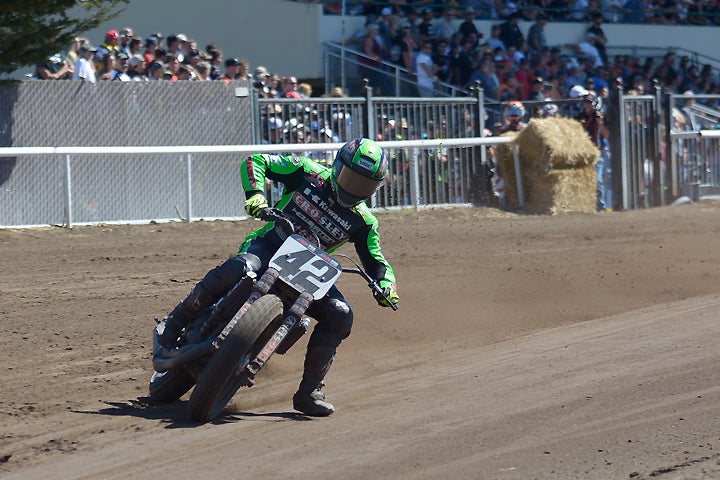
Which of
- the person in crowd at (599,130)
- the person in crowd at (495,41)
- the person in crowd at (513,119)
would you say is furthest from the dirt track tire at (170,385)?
the person in crowd at (495,41)

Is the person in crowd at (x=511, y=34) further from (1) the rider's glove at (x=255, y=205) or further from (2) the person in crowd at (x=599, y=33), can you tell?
(1) the rider's glove at (x=255, y=205)

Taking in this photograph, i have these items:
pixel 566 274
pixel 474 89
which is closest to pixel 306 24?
pixel 474 89

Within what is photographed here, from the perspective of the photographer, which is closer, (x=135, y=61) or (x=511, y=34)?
(x=135, y=61)

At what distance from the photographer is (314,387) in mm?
6676

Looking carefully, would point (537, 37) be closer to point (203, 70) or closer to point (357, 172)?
point (203, 70)

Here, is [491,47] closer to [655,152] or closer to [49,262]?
[655,152]

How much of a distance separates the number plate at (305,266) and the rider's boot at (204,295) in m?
0.25

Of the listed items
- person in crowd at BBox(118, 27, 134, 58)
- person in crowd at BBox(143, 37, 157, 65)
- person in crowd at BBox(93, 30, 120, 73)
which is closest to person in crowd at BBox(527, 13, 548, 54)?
person in crowd at BBox(143, 37, 157, 65)

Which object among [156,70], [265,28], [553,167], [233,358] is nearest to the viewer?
[233,358]

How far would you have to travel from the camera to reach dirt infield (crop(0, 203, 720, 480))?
216 inches


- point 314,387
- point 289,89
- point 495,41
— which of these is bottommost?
point 314,387

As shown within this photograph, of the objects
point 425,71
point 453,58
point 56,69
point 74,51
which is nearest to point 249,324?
point 56,69

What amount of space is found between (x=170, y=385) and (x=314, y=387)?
0.95 m

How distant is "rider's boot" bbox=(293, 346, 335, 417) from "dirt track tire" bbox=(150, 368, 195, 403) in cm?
70
